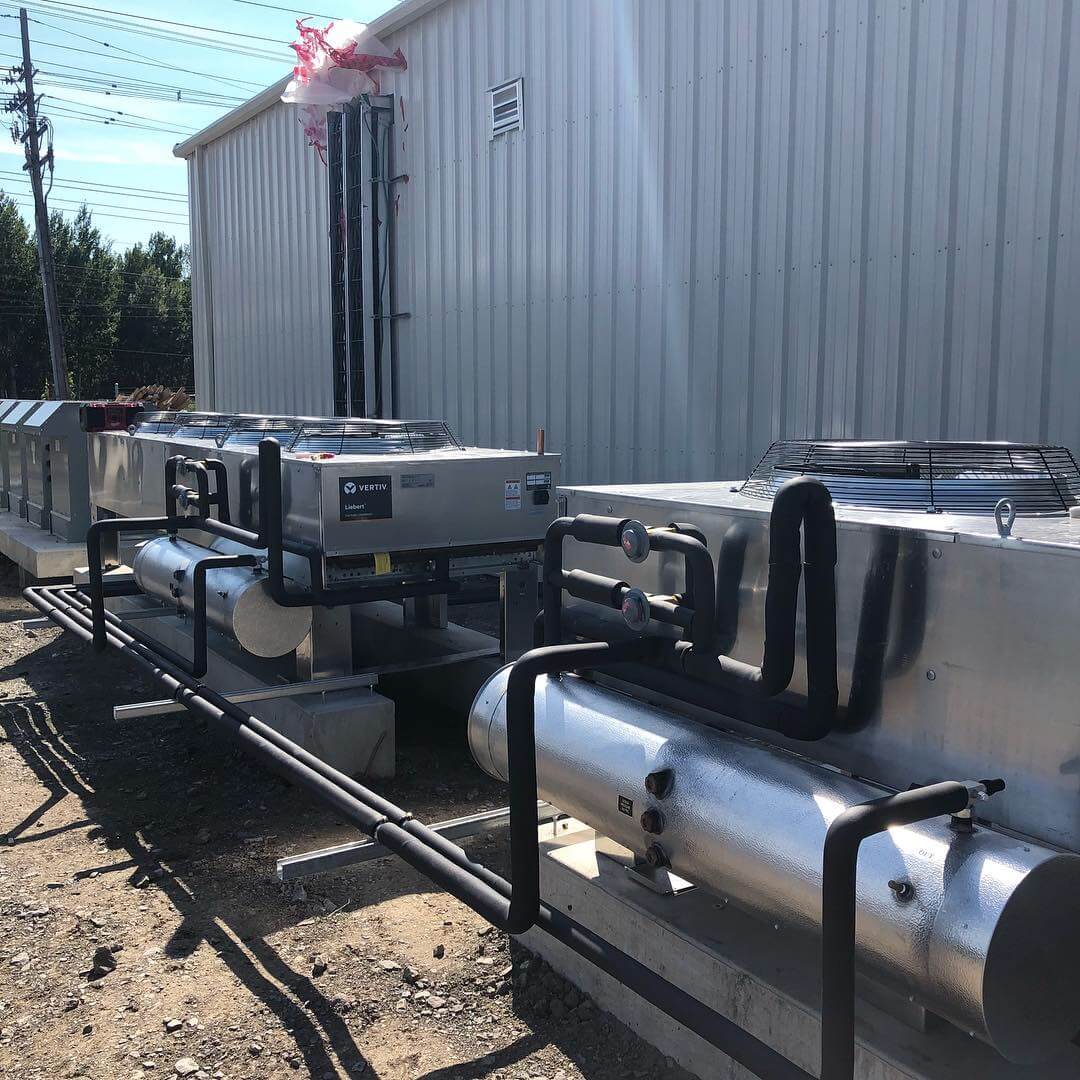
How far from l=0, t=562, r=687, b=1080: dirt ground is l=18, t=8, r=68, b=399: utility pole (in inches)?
748

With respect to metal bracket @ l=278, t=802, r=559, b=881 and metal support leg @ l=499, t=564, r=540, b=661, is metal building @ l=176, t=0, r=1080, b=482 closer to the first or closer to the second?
metal support leg @ l=499, t=564, r=540, b=661

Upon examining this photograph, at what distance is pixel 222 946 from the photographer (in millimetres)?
3234

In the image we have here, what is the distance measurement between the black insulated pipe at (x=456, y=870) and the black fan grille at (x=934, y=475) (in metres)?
1.05

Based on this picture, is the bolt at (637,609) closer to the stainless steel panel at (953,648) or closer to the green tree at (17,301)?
the stainless steel panel at (953,648)

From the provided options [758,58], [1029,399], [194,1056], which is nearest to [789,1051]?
[194,1056]

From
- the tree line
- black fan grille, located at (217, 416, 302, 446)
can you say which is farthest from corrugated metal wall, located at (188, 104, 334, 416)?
the tree line

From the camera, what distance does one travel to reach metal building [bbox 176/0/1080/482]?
435 centimetres

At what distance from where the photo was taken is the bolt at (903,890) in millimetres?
1817

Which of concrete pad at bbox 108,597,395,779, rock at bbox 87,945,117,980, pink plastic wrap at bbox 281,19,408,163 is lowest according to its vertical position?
rock at bbox 87,945,117,980

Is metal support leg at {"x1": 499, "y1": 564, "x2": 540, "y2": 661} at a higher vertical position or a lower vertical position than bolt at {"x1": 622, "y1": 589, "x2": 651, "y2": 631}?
lower

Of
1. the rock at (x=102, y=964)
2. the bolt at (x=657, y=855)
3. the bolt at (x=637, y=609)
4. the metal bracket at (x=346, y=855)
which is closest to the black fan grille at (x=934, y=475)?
the bolt at (x=637, y=609)

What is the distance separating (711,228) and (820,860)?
4.40 metres

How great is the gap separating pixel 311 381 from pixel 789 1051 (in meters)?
8.71

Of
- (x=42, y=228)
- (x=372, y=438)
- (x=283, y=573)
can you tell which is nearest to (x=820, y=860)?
(x=283, y=573)
